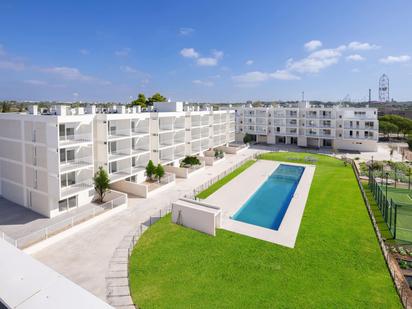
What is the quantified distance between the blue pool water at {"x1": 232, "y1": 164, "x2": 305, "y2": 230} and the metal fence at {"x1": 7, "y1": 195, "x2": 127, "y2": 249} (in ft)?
35.4

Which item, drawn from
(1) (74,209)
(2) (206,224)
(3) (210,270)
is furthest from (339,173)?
(1) (74,209)

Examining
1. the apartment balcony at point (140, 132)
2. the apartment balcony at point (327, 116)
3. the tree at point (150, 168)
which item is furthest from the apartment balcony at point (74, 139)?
the apartment balcony at point (327, 116)

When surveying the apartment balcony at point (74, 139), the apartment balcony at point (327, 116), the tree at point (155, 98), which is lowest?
the apartment balcony at point (74, 139)

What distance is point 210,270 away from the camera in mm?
16156

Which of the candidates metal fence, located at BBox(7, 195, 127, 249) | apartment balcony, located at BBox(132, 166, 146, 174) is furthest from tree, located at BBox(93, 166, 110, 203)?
apartment balcony, located at BBox(132, 166, 146, 174)

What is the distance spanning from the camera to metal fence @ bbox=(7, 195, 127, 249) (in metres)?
17.6

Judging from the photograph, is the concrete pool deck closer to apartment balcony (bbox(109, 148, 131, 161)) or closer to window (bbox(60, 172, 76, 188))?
apartment balcony (bbox(109, 148, 131, 161))

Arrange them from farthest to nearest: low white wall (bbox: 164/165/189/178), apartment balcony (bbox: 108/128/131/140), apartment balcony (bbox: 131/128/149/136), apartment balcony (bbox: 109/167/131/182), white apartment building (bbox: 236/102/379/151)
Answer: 1. white apartment building (bbox: 236/102/379/151)
2. low white wall (bbox: 164/165/189/178)
3. apartment balcony (bbox: 131/128/149/136)
4. apartment balcony (bbox: 108/128/131/140)
5. apartment balcony (bbox: 109/167/131/182)

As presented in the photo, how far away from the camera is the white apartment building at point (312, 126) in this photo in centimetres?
5638

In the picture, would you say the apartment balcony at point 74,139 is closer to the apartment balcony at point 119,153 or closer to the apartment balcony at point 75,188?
the apartment balcony at point 119,153

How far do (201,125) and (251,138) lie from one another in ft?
78.7

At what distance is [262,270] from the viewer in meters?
16.2

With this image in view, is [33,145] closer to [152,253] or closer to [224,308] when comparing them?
[152,253]

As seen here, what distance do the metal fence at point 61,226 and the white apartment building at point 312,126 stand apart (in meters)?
49.0
